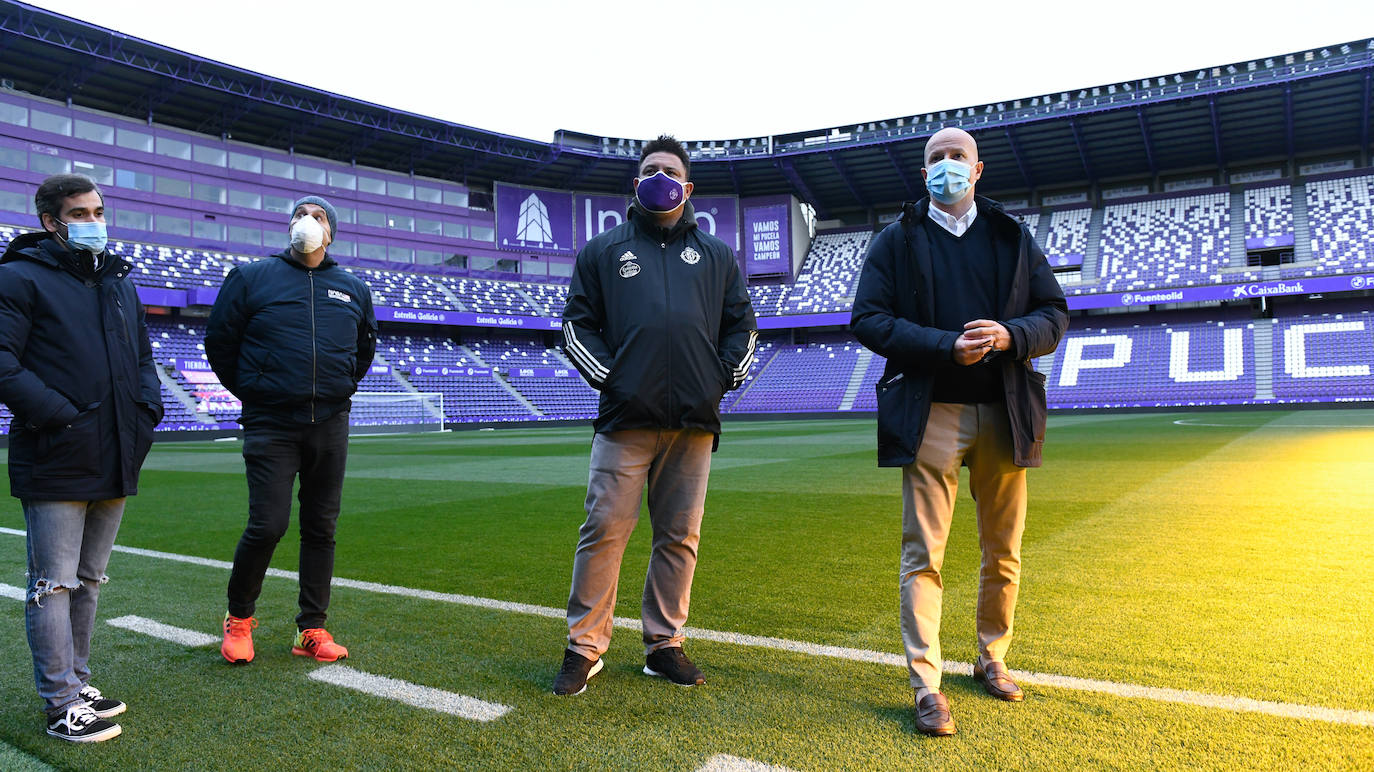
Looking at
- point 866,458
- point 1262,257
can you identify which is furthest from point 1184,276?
point 866,458

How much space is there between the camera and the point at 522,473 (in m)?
13.0

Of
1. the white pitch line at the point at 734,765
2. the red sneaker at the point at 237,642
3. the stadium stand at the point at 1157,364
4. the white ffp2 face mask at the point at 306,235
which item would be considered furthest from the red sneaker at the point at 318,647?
the stadium stand at the point at 1157,364

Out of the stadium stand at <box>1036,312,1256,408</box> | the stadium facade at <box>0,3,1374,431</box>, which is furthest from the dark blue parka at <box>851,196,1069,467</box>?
the stadium stand at <box>1036,312,1256,408</box>

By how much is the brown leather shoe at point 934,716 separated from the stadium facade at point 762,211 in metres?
32.3

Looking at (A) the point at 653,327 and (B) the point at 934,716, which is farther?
(A) the point at 653,327

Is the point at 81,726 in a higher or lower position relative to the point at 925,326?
lower

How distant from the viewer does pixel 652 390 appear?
10.7ft

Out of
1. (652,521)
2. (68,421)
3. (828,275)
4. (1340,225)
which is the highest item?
(1340,225)

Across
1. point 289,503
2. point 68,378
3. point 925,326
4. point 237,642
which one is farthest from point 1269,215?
point 68,378

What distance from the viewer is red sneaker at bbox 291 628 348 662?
3549 mm

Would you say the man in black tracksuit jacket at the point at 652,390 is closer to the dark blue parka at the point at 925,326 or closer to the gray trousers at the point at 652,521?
the gray trousers at the point at 652,521

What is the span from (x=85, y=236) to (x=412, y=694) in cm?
207

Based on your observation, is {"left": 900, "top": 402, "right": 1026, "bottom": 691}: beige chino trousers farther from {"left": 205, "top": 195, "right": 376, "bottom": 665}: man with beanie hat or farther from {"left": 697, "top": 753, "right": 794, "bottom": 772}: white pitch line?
{"left": 205, "top": 195, "right": 376, "bottom": 665}: man with beanie hat

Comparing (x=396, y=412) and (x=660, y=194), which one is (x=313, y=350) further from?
(x=396, y=412)
